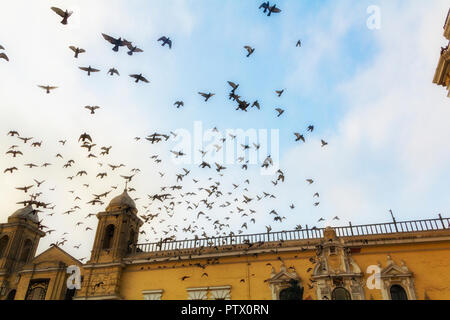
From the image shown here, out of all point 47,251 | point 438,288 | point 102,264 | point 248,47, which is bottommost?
point 438,288

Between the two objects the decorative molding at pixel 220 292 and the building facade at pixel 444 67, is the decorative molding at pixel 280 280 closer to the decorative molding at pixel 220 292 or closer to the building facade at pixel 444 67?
the decorative molding at pixel 220 292

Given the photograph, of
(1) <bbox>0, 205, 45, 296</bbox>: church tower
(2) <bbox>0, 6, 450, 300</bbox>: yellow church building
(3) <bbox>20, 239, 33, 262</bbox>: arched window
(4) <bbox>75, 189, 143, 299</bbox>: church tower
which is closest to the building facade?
(2) <bbox>0, 6, 450, 300</bbox>: yellow church building

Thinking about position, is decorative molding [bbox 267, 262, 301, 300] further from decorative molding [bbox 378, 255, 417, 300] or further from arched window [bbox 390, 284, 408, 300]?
arched window [bbox 390, 284, 408, 300]

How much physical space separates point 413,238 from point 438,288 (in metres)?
2.60

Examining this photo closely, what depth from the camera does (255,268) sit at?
60.2ft

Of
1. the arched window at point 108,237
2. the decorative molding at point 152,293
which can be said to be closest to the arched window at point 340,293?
the decorative molding at point 152,293

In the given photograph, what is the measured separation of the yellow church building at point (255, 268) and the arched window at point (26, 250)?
7.10m

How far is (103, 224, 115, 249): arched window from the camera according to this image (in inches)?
872

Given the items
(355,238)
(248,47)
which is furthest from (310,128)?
(355,238)

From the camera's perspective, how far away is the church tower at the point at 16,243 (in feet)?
86.7

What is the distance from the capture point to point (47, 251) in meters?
25.9
